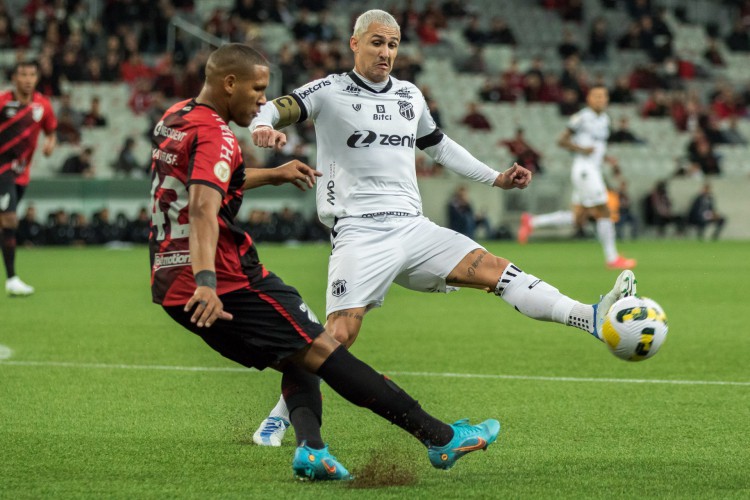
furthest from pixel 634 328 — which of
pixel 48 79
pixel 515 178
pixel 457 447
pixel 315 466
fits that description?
pixel 48 79

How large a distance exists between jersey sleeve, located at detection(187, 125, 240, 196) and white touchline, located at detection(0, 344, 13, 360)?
5.18 m

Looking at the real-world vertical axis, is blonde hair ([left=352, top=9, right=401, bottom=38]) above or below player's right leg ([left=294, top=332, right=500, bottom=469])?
above

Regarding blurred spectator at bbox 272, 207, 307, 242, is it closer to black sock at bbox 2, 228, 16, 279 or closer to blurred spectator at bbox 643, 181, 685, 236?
blurred spectator at bbox 643, 181, 685, 236

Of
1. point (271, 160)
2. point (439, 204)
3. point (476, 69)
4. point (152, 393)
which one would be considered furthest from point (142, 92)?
point (152, 393)

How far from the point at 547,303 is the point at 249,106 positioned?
2.21 meters

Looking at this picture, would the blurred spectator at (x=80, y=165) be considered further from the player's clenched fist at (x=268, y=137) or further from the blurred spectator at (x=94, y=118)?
the player's clenched fist at (x=268, y=137)

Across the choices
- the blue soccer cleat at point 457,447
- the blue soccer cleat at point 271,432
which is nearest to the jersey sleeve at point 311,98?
the blue soccer cleat at point 271,432

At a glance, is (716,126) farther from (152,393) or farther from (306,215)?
(152,393)

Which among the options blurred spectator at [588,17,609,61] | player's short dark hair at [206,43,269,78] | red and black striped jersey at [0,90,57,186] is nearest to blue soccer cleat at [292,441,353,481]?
player's short dark hair at [206,43,269,78]

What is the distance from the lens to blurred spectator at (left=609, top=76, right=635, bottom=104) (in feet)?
111

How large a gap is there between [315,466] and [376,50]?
2.68 meters

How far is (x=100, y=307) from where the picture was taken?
13.9 metres

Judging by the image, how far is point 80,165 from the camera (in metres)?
26.8

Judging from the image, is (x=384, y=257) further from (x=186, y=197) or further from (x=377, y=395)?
(x=186, y=197)
